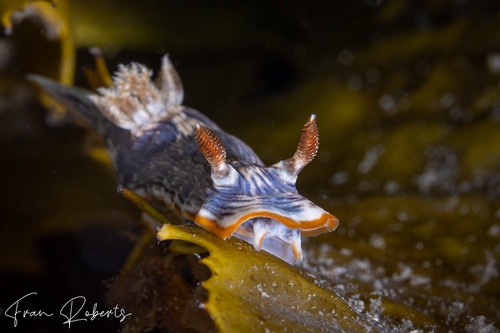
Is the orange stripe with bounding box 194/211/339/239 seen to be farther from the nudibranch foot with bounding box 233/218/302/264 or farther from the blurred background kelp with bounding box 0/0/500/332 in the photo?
the blurred background kelp with bounding box 0/0/500/332

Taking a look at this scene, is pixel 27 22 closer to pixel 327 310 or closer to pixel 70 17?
pixel 70 17

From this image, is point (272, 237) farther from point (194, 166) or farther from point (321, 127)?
point (321, 127)

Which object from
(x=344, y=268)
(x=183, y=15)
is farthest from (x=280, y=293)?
(x=183, y=15)

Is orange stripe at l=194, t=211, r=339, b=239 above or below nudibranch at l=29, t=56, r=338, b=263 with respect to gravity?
below

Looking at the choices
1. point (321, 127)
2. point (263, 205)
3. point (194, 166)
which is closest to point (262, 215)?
point (263, 205)

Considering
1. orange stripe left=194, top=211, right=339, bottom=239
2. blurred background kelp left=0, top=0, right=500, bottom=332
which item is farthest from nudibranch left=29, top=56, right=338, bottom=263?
blurred background kelp left=0, top=0, right=500, bottom=332

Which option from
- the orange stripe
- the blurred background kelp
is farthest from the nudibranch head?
the blurred background kelp

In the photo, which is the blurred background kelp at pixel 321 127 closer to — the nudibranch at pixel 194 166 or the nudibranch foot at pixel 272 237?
the nudibranch at pixel 194 166

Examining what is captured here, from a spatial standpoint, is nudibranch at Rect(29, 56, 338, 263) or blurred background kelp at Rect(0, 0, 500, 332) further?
blurred background kelp at Rect(0, 0, 500, 332)
